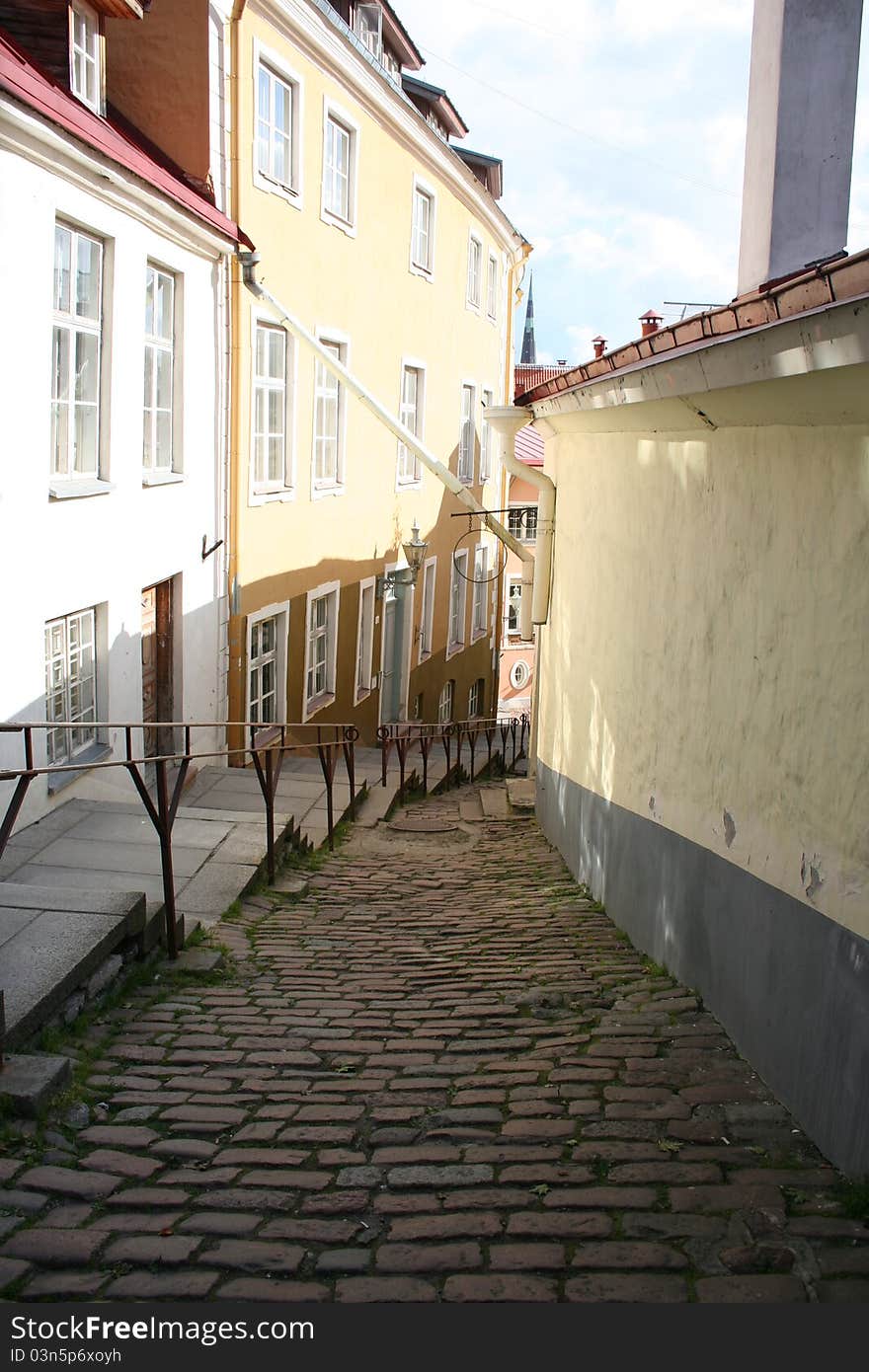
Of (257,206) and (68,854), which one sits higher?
(257,206)

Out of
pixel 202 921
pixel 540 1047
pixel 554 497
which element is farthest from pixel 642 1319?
pixel 554 497

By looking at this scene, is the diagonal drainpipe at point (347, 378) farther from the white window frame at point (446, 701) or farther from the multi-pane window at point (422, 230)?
the white window frame at point (446, 701)

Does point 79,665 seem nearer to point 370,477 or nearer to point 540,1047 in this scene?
point 540,1047

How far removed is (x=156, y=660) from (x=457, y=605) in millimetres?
14284

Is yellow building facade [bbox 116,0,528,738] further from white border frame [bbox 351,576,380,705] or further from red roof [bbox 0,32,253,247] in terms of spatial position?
red roof [bbox 0,32,253,247]

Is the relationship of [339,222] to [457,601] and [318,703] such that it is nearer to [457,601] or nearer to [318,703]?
[318,703]

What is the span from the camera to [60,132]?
810cm

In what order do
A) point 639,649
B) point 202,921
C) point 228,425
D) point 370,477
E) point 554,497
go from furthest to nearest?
point 370,477 → point 228,425 → point 554,497 → point 639,649 → point 202,921

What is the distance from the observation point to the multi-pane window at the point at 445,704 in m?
24.4

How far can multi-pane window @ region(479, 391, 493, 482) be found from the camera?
25.6 meters

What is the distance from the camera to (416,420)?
20.8 m

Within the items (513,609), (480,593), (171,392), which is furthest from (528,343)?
(171,392)

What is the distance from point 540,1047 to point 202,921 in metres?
2.74

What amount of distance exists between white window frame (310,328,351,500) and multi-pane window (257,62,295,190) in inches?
81.6
